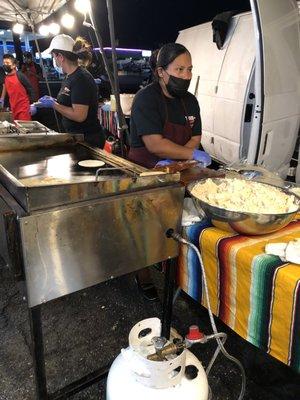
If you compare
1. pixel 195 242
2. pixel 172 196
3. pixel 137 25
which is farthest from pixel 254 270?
pixel 137 25

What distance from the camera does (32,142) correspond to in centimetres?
233

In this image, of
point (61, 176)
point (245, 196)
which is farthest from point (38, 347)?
point (245, 196)

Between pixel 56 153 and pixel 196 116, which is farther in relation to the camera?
pixel 196 116

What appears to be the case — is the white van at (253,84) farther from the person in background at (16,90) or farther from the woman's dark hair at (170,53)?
the person in background at (16,90)

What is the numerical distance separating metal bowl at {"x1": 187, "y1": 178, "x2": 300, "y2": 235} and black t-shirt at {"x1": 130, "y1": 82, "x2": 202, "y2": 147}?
3.01 feet

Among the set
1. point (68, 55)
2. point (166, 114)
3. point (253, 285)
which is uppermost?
point (68, 55)

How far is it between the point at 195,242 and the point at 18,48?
14.1m

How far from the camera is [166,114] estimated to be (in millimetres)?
2291

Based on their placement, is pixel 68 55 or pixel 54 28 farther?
pixel 54 28

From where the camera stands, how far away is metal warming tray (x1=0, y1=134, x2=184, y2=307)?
119 centimetres

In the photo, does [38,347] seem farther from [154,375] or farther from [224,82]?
[224,82]

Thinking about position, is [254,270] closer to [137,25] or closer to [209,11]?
[209,11]

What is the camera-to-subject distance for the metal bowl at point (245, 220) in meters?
1.36

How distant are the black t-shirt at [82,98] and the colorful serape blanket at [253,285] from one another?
2221mm
